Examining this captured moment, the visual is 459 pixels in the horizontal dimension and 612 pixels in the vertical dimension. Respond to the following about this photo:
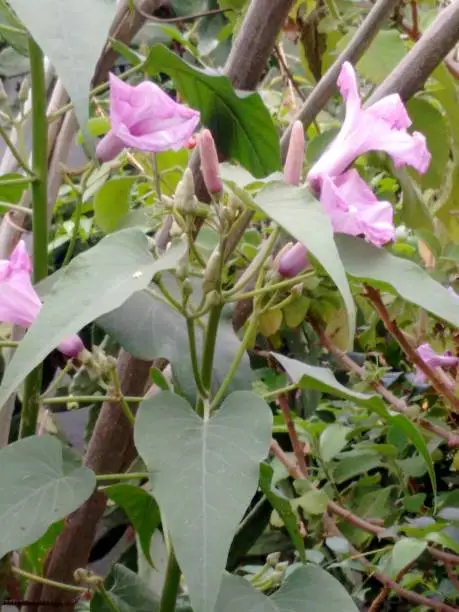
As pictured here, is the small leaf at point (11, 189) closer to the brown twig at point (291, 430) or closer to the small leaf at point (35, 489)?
the small leaf at point (35, 489)

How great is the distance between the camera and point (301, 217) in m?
0.31

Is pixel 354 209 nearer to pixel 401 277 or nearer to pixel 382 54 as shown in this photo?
pixel 401 277

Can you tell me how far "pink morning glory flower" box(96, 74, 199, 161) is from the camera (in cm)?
40

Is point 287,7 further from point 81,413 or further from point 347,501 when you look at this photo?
point 81,413

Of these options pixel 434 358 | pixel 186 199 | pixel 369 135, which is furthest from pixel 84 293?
pixel 434 358

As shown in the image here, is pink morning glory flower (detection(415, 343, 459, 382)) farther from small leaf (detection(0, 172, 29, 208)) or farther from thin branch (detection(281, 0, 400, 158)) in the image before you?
small leaf (detection(0, 172, 29, 208))

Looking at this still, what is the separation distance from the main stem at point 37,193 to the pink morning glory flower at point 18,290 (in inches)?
1.1

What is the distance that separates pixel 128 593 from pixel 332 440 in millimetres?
356

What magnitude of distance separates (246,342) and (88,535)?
29cm

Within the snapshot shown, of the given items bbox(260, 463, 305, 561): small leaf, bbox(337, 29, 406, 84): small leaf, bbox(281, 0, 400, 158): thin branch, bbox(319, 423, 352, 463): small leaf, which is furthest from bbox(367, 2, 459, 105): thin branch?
bbox(319, 423, 352, 463): small leaf

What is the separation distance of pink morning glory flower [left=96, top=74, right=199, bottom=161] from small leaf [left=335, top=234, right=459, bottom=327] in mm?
107

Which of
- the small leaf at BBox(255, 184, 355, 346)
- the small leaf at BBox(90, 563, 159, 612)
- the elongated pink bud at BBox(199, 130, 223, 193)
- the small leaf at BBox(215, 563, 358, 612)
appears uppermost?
the small leaf at BBox(255, 184, 355, 346)

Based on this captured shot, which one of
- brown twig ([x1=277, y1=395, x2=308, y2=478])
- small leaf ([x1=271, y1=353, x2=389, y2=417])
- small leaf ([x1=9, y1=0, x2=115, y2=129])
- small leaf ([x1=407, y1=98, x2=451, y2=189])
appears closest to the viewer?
small leaf ([x1=9, y1=0, x2=115, y2=129])

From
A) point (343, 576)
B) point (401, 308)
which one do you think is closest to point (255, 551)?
point (343, 576)
